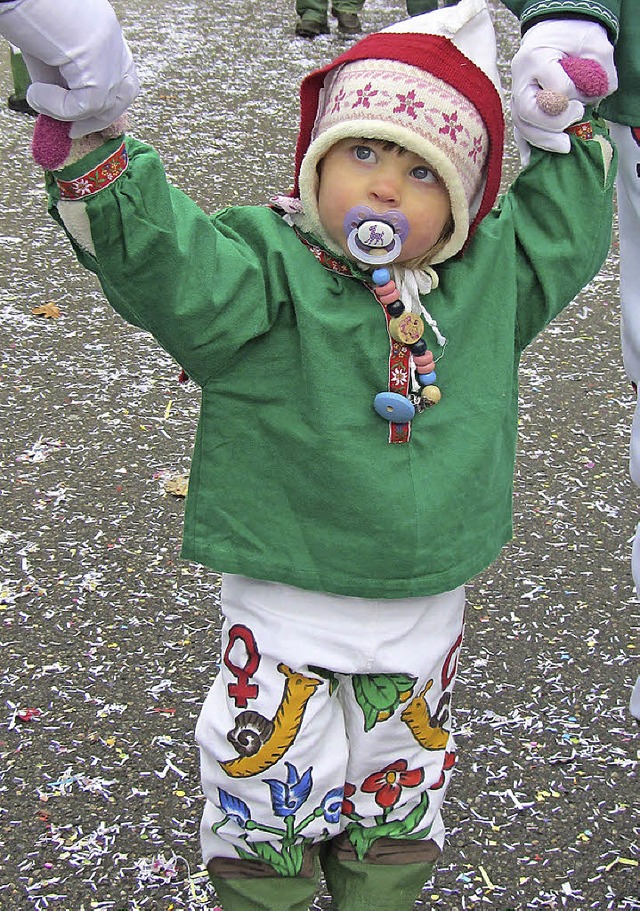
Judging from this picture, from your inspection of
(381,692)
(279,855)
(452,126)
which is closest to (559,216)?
(452,126)

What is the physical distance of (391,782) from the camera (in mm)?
1625

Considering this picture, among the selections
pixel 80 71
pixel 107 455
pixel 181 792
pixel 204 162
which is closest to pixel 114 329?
pixel 107 455

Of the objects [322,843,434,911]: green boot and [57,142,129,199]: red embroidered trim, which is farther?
[322,843,434,911]: green boot

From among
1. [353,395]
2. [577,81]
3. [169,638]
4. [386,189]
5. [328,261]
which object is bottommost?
[169,638]

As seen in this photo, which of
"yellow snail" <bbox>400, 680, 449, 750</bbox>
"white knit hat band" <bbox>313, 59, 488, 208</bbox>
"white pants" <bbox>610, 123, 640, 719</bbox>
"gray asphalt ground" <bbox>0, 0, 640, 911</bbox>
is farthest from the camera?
"gray asphalt ground" <bbox>0, 0, 640, 911</bbox>

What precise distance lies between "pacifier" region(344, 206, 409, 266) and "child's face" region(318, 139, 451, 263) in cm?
1

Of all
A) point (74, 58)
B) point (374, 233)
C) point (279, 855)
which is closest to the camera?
point (74, 58)

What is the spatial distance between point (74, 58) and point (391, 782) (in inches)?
40.2

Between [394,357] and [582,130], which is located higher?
[582,130]

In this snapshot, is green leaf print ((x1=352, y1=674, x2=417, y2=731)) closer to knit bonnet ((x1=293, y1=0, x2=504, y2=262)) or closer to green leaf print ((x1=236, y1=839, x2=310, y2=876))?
green leaf print ((x1=236, y1=839, x2=310, y2=876))

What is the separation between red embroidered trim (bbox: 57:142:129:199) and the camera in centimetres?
122

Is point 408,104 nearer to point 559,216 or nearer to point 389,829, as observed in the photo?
point 559,216

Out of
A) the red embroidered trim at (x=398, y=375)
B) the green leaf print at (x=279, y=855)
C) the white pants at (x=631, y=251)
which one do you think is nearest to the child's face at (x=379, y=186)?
the red embroidered trim at (x=398, y=375)

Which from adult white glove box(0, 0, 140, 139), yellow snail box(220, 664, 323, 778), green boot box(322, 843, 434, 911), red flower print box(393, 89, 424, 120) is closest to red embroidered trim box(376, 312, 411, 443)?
red flower print box(393, 89, 424, 120)
